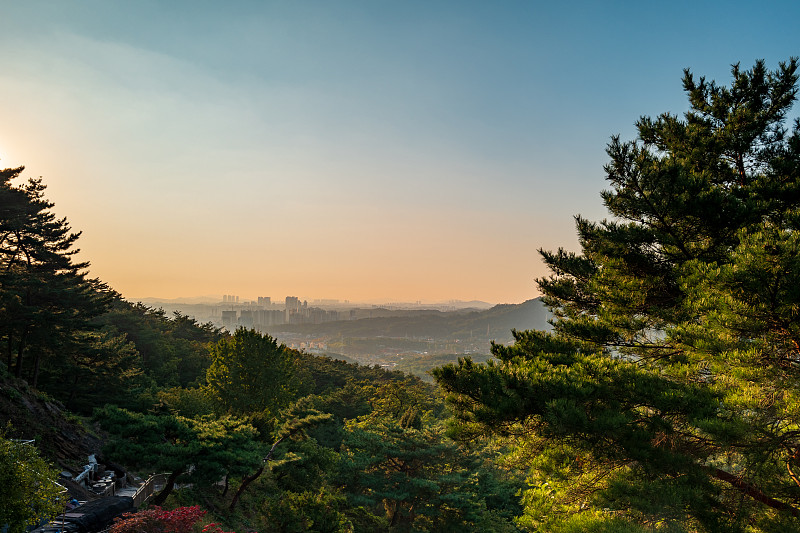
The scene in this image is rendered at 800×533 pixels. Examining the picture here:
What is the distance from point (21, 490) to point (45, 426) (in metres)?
9.50

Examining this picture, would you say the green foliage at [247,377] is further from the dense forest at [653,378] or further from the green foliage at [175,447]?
the green foliage at [175,447]

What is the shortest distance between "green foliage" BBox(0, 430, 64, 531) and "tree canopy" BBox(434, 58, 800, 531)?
5469mm

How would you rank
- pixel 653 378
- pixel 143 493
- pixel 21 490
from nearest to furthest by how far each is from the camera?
1. pixel 21 490
2. pixel 653 378
3. pixel 143 493

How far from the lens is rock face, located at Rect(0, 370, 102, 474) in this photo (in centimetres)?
1042

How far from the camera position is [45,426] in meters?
11.4

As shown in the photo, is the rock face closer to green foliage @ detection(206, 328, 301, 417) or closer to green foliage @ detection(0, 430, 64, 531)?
green foliage @ detection(206, 328, 301, 417)

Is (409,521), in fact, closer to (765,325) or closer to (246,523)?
(246,523)

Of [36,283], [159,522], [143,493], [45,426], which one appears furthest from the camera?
[36,283]

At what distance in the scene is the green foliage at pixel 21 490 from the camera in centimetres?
448

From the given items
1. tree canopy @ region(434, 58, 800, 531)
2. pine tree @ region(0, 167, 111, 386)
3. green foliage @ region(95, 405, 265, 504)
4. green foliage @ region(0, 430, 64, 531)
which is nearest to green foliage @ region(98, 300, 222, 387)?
pine tree @ region(0, 167, 111, 386)

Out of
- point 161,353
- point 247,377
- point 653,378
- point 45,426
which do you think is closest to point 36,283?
point 45,426

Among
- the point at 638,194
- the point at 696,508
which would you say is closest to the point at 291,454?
the point at 696,508

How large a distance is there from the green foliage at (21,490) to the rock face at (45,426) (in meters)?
6.48

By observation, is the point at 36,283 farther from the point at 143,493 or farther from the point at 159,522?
the point at 159,522
